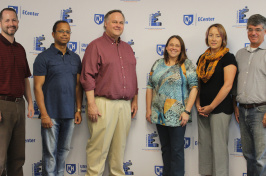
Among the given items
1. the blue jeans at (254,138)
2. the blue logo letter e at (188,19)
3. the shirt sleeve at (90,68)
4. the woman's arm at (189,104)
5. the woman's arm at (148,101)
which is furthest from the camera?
the blue logo letter e at (188,19)

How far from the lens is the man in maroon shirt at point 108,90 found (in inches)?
91.4

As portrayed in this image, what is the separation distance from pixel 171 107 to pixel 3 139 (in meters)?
1.44

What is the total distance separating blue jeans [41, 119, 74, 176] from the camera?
2.29 meters

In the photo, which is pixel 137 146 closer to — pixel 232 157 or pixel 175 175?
pixel 175 175

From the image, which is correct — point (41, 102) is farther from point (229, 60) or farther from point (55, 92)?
point (229, 60)

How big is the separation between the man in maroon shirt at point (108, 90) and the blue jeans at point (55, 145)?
0.22 meters

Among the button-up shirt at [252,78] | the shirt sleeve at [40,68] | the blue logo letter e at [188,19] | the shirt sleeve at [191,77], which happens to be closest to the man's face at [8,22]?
the shirt sleeve at [40,68]

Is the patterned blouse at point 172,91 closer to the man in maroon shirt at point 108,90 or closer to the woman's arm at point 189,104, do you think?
the woman's arm at point 189,104

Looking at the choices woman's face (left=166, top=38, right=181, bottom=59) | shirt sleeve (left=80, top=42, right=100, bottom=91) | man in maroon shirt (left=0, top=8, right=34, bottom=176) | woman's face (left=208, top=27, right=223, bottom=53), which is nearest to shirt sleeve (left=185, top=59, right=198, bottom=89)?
woman's face (left=166, top=38, right=181, bottom=59)

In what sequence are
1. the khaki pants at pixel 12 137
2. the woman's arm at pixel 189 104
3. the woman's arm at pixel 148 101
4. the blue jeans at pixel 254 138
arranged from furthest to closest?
the woman's arm at pixel 148 101
the woman's arm at pixel 189 104
the blue jeans at pixel 254 138
the khaki pants at pixel 12 137

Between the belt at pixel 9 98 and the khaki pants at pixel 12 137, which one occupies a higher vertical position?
the belt at pixel 9 98

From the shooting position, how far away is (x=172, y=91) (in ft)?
7.93

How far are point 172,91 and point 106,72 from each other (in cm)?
64

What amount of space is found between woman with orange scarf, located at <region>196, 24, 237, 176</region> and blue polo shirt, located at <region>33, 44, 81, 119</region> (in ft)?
4.02
